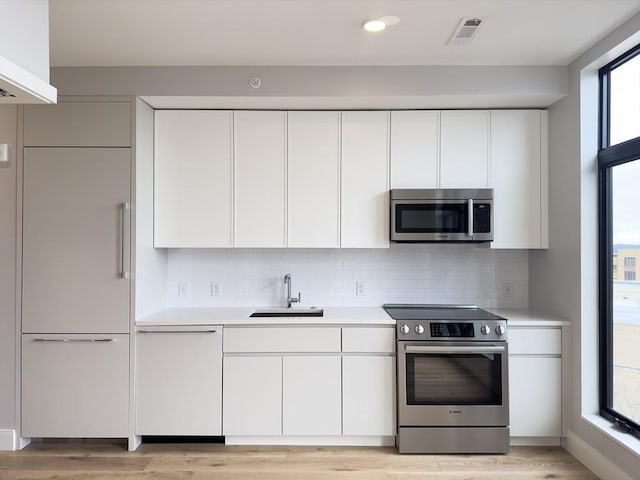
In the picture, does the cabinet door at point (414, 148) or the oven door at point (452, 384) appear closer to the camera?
the oven door at point (452, 384)

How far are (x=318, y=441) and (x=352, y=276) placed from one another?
1.23 m

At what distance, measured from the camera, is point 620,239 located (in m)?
2.71

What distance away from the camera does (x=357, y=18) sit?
7.90 ft

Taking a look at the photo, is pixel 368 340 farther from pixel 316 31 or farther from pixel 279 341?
pixel 316 31

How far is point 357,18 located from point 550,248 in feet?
6.86

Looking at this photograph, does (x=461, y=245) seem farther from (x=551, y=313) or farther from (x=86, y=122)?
(x=86, y=122)

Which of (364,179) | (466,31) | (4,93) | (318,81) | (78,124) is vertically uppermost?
(466,31)

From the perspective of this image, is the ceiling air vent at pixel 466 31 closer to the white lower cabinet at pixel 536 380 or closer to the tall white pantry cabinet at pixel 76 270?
the white lower cabinet at pixel 536 380

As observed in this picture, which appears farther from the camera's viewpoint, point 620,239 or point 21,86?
point 620,239

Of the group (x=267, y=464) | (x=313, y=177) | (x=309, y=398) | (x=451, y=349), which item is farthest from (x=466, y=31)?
(x=267, y=464)

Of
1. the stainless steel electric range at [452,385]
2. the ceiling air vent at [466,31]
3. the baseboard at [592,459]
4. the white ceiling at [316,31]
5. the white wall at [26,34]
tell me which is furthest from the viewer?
the stainless steel electric range at [452,385]

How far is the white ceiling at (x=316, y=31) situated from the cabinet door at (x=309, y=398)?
197 cm

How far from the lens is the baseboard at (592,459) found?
253 cm

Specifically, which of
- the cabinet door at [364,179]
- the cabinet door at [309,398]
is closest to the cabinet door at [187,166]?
the cabinet door at [364,179]
